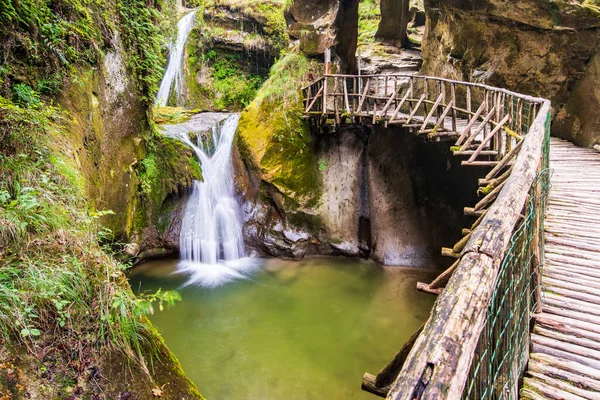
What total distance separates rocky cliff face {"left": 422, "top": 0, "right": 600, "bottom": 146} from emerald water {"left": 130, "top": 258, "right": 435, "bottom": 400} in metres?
5.46

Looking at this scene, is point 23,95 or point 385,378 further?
point 23,95

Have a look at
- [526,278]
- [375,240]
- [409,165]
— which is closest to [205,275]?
[375,240]

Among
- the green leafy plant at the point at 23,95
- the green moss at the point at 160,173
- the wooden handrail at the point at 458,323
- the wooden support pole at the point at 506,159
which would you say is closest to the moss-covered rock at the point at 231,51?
the green moss at the point at 160,173

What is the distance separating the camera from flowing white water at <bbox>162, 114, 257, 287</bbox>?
10.5m

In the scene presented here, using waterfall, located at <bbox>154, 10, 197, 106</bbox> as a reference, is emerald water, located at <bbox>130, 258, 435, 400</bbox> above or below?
below

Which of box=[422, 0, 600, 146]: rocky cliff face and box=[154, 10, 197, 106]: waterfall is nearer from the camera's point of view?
box=[422, 0, 600, 146]: rocky cliff face

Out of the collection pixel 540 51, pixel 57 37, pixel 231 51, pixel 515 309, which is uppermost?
pixel 231 51

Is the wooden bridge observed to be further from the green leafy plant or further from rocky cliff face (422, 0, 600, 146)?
the green leafy plant

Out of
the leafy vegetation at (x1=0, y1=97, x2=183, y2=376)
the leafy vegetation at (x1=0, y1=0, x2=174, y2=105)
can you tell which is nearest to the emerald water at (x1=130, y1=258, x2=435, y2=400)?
the leafy vegetation at (x1=0, y1=97, x2=183, y2=376)

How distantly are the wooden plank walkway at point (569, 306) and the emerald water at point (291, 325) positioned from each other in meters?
3.72

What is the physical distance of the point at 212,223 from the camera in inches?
448

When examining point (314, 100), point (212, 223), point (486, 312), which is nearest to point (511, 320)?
point (486, 312)

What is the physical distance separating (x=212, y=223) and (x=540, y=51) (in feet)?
33.0

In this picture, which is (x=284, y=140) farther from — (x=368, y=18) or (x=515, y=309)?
(x=368, y=18)
